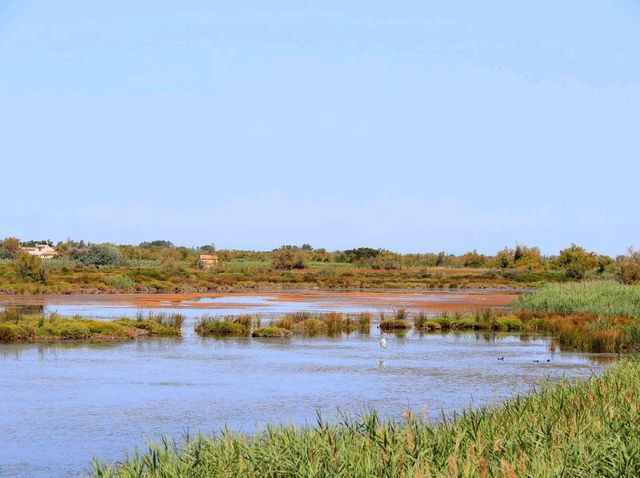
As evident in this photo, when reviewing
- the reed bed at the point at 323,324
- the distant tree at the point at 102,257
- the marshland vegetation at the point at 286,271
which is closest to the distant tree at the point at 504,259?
Answer: the marshland vegetation at the point at 286,271

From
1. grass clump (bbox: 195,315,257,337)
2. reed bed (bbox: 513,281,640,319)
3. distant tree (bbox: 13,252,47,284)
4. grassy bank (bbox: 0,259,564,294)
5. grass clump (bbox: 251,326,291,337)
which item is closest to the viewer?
grass clump (bbox: 251,326,291,337)

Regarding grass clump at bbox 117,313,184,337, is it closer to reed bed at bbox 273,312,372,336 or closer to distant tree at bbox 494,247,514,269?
reed bed at bbox 273,312,372,336

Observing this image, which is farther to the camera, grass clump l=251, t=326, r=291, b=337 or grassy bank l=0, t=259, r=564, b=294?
grassy bank l=0, t=259, r=564, b=294

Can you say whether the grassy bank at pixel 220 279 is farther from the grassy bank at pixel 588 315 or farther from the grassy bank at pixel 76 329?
the grassy bank at pixel 588 315

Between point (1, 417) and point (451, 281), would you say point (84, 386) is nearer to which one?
point (1, 417)

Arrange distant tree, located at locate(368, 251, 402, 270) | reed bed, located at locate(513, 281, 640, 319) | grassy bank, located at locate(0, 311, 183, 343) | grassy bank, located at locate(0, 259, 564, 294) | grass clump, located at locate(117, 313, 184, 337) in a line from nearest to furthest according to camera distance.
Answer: grassy bank, located at locate(0, 311, 183, 343)
grass clump, located at locate(117, 313, 184, 337)
reed bed, located at locate(513, 281, 640, 319)
grassy bank, located at locate(0, 259, 564, 294)
distant tree, located at locate(368, 251, 402, 270)

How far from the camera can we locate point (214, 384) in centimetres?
1920

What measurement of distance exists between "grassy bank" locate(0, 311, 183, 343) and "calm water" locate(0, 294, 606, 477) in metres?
1.39

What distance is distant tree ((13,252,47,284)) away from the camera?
60.9 metres

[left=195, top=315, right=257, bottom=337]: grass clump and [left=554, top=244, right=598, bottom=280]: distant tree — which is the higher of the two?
[left=554, top=244, right=598, bottom=280]: distant tree

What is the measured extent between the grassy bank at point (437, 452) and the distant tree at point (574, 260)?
7745 cm

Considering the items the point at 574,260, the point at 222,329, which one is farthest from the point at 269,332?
the point at 574,260

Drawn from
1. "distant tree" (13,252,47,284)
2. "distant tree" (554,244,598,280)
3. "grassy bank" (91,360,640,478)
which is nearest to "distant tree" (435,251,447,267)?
"distant tree" (554,244,598,280)

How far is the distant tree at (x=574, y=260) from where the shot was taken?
284ft
